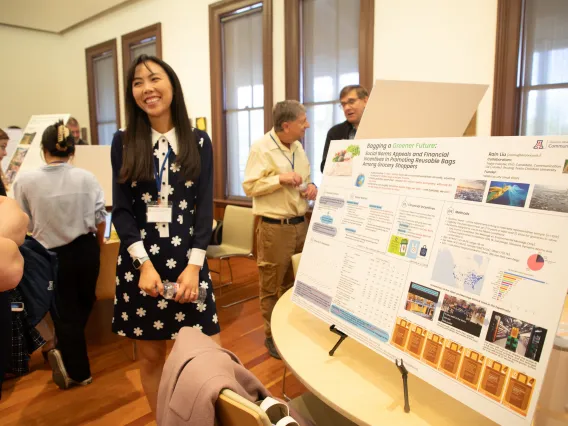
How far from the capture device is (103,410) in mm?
2123

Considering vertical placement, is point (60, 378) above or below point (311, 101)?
below

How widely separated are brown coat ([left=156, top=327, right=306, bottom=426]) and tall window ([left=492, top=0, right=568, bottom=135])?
2.99 metres

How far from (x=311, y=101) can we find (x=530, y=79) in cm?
210

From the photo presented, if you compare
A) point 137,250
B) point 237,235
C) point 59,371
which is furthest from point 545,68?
point 59,371

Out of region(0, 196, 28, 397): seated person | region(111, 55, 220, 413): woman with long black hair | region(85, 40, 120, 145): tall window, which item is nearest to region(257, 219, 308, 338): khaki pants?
region(111, 55, 220, 413): woman with long black hair

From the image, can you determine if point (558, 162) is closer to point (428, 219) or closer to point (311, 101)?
point (428, 219)

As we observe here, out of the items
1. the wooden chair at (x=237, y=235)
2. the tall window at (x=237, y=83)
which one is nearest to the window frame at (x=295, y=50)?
the tall window at (x=237, y=83)

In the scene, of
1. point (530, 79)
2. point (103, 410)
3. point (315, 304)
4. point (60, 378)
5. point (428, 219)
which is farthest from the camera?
point (530, 79)

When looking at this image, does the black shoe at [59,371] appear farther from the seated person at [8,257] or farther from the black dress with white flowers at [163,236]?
the seated person at [8,257]

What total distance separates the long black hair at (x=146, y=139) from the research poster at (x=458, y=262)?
→ 62cm

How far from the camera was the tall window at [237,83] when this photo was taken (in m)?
4.64

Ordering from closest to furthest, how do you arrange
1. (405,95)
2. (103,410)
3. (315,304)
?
(315,304)
(405,95)
(103,410)

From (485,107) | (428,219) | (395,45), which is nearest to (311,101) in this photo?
(395,45)

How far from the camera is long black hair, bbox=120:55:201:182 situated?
143 centimetres
